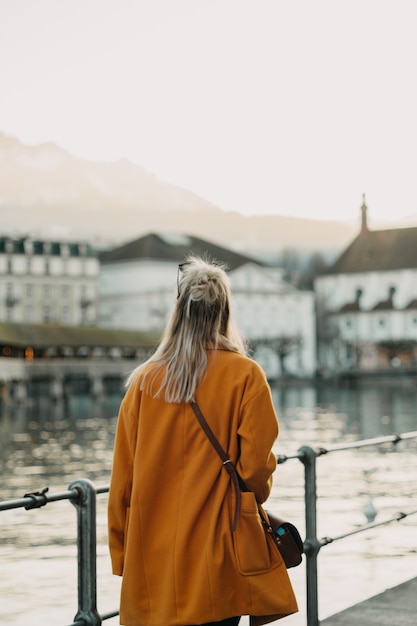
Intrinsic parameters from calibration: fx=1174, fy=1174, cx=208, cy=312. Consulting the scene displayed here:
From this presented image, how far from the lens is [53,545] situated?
17.7 m

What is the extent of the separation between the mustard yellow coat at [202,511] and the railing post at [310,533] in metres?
1.83

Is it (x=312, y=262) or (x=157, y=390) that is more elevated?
(x=312, y=262)

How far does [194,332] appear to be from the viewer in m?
4.29

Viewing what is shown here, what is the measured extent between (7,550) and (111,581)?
13.9 ft

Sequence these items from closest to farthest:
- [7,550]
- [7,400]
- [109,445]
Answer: [7,550] < [109,445] < [7,400]

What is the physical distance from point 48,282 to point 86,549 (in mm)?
142722

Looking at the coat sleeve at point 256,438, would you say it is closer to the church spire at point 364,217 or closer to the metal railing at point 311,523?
the metal railing at point 311,523

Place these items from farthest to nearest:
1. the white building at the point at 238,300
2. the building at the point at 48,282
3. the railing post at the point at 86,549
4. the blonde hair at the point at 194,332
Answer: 1. the white building at the point at 238,300
2. the building at the point at 48,282
3. the railing post at the point at 86,549
4. the blonde hair at the point at 194,332

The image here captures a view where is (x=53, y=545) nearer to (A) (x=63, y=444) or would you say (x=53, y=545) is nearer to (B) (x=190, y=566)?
(B) (x=190, y=566)

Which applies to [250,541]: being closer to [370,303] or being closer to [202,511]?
[202,511]

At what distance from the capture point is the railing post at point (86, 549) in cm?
462

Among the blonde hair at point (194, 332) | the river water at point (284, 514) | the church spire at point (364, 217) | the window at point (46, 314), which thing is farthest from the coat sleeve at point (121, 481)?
the church spire at point (364, 217)

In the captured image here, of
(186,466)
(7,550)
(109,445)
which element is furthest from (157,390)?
(109,445)

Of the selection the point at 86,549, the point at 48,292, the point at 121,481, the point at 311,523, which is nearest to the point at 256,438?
the point at 121,481
